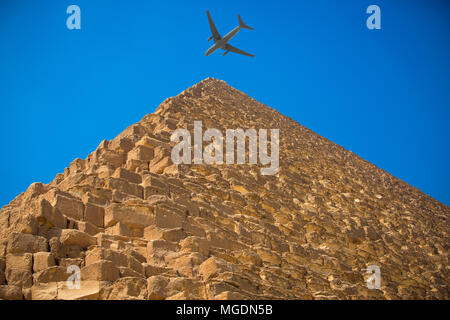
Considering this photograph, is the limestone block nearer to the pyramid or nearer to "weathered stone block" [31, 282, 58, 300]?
the pyramid

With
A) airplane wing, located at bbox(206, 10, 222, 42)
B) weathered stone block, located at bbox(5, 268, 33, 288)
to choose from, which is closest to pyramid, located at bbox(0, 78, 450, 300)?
weathered stone block, located at bbox(5, 268, 33, 288)

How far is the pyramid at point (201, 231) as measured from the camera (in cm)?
791

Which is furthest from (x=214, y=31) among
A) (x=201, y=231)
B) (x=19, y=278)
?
(x=19, y=278)

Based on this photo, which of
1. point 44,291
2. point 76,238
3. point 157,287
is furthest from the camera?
point 76,238

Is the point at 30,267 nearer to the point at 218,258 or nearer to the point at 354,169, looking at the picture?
the point at 218,258

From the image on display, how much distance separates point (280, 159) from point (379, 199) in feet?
14.1

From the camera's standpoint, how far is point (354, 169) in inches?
931

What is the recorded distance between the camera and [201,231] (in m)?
10.0

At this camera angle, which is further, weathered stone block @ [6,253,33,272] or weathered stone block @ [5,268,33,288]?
weathered stone block @ [6,253,33,272]

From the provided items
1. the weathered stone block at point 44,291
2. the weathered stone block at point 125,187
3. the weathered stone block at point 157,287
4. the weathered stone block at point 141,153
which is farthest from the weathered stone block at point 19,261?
the weathered stone block at point 141,153

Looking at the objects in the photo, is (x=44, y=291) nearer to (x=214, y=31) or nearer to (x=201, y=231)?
(x=201, y=231)

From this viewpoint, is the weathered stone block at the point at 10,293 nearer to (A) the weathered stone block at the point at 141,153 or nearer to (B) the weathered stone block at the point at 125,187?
(B) the weathered stone block at the point at 125,187

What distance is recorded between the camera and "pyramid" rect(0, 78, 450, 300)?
7.91 metres
